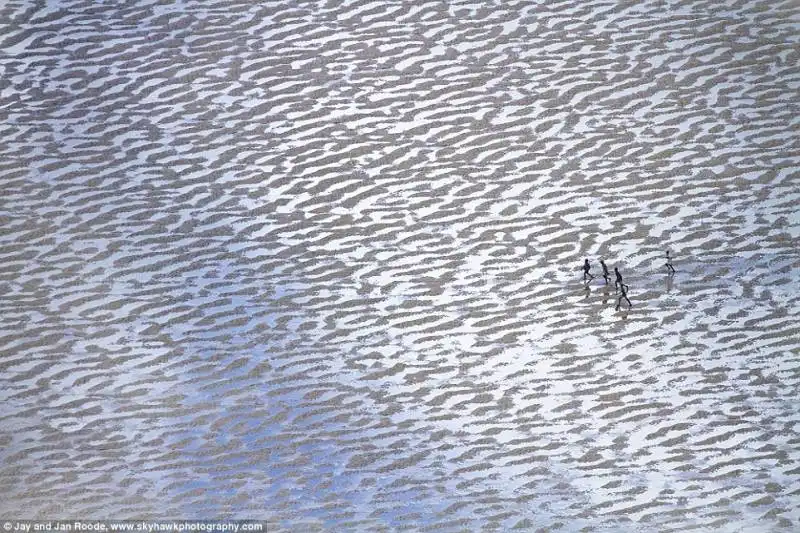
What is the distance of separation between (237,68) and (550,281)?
2.28 feet

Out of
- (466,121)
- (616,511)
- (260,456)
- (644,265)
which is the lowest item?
(616,511)

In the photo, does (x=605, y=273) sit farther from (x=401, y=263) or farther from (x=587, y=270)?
(x=401, y=263)

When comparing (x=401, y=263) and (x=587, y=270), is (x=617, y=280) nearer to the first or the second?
(x=587, y=270)

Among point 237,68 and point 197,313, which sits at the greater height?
point 237,68

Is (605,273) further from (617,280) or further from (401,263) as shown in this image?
(401,263)

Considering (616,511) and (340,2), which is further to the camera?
(340,2)

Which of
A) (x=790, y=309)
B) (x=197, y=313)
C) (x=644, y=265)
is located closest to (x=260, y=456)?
(x=197, y=313)

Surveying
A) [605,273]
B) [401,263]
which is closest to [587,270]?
[605,273]

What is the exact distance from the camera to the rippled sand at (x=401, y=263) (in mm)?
2029

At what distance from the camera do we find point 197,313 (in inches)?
81.4

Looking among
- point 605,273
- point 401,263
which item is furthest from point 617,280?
point 401,263

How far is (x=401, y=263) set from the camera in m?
2.10

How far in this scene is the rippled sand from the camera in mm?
2029

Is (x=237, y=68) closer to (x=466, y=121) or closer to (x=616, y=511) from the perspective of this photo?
(x=466, y=121)
